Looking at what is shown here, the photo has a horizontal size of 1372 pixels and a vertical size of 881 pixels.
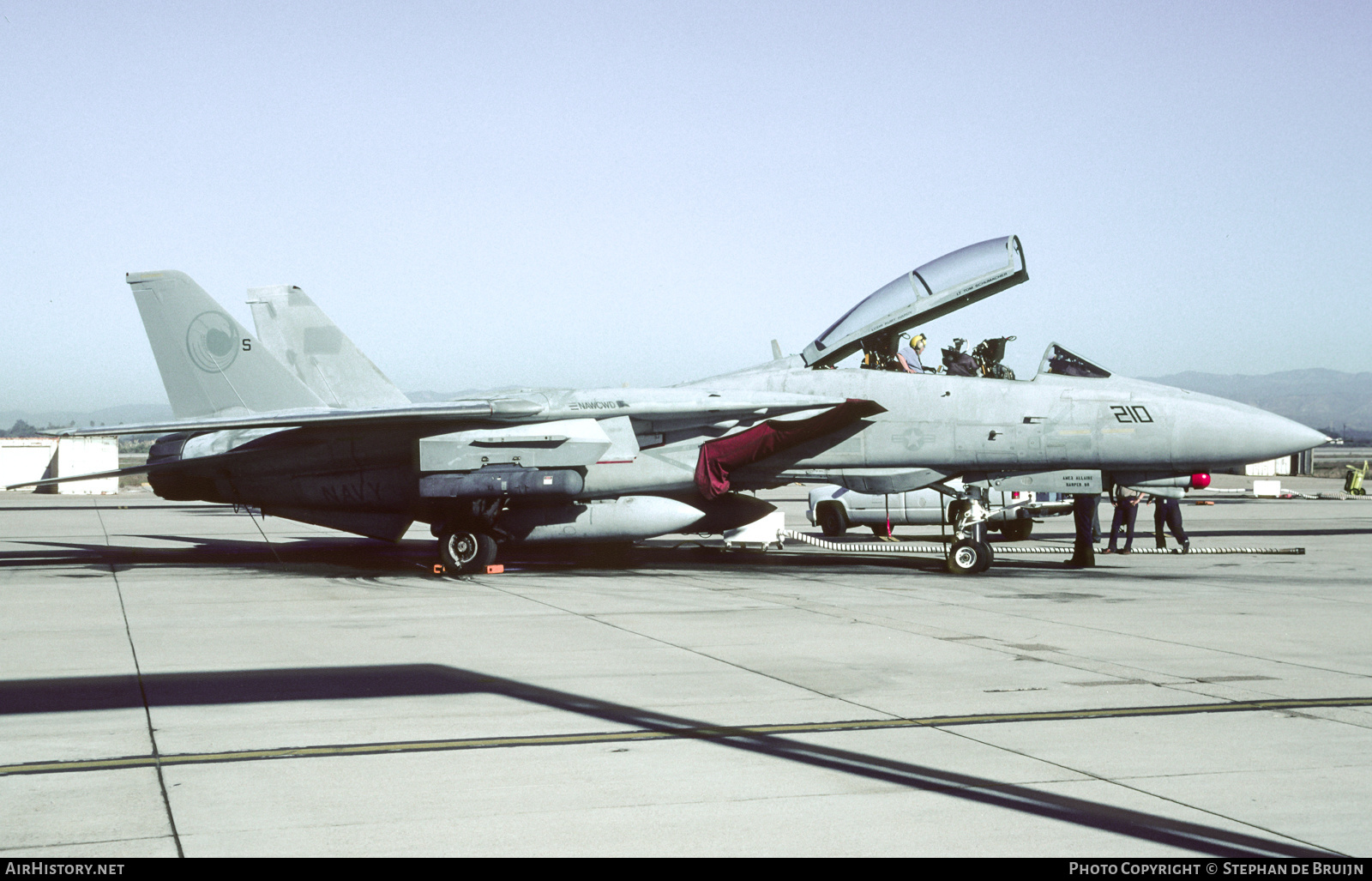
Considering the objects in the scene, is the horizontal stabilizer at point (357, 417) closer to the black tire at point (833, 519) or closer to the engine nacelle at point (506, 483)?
the engine nacelle at point (506, 483)

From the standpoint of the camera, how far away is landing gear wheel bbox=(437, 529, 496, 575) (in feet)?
48.1

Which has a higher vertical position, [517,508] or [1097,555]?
[517,508]

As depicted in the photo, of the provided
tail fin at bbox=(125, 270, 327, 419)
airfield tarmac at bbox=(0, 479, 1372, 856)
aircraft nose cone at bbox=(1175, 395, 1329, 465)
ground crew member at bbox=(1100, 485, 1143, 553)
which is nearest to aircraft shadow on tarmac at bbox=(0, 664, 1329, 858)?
airfield tarmac at bbox=(0, 479, 1372, 856)

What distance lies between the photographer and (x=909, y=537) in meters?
23.6

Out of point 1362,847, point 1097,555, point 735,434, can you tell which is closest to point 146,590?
point 735,434

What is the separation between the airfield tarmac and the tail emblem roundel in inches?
163

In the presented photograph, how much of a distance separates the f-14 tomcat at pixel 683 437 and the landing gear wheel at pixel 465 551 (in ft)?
0.08

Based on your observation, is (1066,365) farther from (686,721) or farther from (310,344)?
(310,344)

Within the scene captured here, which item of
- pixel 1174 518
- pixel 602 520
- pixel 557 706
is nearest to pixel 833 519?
pixel 1174 518

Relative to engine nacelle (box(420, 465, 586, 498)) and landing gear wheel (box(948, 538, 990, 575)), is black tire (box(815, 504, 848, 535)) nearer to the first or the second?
landing gear wheel (box(948, 538, 990, 575))

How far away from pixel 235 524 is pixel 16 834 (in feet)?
87.8

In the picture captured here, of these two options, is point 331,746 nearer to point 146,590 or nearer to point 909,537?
point 146,590

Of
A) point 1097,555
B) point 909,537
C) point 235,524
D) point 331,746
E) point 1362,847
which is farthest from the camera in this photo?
point 235,524

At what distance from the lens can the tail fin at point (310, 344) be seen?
17.2m
